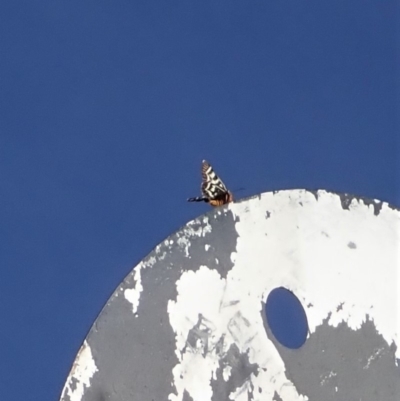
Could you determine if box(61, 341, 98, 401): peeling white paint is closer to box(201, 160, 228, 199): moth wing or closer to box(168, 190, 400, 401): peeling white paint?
box(168, 190, 400, 401): peeling white paint

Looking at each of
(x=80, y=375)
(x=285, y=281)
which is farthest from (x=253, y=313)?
(x=80, y=375)

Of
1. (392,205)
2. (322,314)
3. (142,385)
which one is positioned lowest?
(142,385)

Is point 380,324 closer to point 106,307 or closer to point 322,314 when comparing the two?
point 322,314

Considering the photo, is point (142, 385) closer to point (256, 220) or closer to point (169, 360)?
point (169, 360)

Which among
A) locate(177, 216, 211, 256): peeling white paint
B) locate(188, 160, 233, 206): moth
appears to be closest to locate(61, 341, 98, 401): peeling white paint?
locate(177, 216, 211, 256): peeling white paint

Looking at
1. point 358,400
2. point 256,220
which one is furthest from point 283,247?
point 358,400

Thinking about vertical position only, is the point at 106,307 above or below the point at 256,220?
below

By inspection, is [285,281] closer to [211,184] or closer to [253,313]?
[253,313]

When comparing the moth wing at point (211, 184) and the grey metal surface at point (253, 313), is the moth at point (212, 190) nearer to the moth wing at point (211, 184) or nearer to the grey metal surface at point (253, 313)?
the moth wing at point (211, 184)
